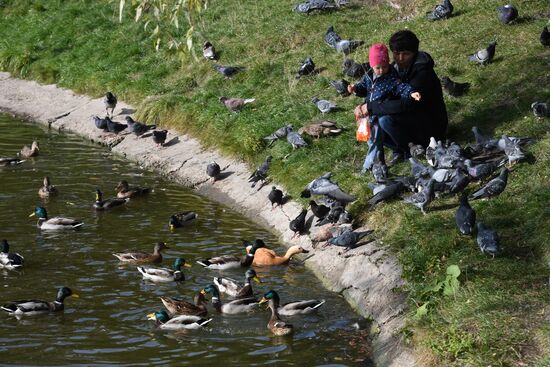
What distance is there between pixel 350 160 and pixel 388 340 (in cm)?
592

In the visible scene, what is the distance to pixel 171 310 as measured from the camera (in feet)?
44.1

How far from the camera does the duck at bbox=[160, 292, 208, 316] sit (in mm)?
13328

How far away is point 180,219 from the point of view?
1736 centimetres

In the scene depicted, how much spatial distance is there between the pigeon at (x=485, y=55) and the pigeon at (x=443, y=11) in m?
2.66

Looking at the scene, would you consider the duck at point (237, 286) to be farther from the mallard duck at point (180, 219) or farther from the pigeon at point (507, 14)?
the pigeon at point (507, 14)

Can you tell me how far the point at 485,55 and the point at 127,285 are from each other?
8422mm

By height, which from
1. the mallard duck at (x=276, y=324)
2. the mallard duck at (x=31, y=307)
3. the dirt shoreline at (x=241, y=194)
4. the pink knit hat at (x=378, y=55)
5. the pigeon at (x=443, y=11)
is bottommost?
the dirt shoreline at (x=241, y=194)

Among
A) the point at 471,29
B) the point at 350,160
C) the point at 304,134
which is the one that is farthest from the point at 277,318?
the point at 471,29

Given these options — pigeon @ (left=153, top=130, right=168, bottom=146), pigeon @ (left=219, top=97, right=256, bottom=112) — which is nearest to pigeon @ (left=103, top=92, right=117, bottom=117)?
pigeon @ (left=153, top=130, right=168, bottom=146)

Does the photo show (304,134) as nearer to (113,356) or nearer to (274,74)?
(274,74)

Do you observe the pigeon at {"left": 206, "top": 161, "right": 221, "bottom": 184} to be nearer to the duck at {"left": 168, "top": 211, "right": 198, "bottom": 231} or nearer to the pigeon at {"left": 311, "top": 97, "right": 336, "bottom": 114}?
the duck at {"left": 168, "top": 211, "right": 198, "bottom": 231}

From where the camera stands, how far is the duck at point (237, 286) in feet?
46.6

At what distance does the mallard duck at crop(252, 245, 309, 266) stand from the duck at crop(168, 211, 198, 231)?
215 cm

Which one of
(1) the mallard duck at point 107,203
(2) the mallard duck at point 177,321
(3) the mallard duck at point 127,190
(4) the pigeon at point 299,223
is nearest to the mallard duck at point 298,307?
(2) the mallard duck at point 177,321
